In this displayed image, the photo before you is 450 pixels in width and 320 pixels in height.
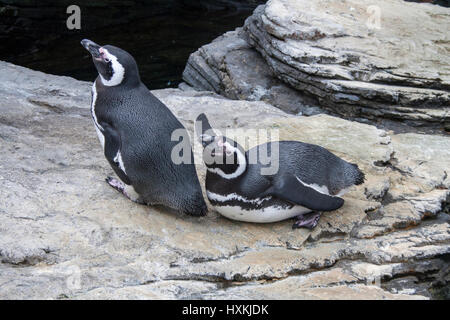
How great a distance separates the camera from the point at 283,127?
14.6 feet

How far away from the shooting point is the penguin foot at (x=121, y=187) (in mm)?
3424

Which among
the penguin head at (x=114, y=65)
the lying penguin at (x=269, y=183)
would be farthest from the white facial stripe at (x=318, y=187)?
the penguin head at (x=114, y=65)

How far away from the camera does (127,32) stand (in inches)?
345

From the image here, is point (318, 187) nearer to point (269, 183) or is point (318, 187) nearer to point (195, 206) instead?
point (269, 183)

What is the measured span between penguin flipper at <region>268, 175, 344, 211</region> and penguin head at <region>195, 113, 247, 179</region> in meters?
0.21

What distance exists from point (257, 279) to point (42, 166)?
1.48m

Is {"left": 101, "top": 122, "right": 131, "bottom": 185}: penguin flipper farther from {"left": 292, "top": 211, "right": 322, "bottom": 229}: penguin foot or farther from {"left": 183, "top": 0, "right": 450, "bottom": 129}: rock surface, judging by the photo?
{"left": 183, "top": 0, "right": 450, "bottom": 129}: rock surface

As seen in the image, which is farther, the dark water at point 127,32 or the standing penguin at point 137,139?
the dark water at point 127,32

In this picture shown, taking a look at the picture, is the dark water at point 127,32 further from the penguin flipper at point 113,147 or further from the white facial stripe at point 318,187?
the white facial stripe at point 318,187

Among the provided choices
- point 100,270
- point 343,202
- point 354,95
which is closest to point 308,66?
point 354,95

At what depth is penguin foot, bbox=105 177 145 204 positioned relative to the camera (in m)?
3.42

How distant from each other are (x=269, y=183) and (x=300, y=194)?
0.17 meters

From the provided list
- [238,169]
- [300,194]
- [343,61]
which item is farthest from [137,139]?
[343,61]
